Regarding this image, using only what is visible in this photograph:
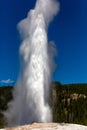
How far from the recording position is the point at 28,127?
35.8 m

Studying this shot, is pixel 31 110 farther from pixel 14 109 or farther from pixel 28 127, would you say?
pixel 28 127

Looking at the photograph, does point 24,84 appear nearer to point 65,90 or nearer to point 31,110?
point 31,110

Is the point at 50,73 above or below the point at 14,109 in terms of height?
above

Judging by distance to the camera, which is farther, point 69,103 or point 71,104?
point 69,103

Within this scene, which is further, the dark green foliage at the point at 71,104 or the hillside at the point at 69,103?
the dark green foliage at the point at 71,104

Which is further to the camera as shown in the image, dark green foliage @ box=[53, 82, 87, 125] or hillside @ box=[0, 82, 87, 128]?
dark green foliage @ box=[53, 82, 87, 125]

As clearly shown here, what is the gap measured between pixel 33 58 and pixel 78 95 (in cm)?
12956


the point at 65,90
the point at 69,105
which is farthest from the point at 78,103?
the point at 65,90

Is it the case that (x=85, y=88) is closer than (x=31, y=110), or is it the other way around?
(x=31, y=110)

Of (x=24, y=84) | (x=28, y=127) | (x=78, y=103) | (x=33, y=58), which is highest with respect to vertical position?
(x=78, y=103)

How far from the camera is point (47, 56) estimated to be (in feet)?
165

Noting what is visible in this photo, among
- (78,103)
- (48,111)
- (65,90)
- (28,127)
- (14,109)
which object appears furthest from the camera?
(65,90)

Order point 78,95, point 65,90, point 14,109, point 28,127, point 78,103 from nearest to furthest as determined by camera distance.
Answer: point 28,127 < point 14,109 < point 78,103 < point 78,95 < point 65,90

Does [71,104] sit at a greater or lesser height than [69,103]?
lesser
